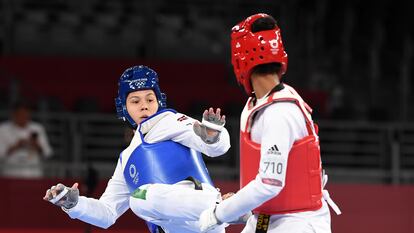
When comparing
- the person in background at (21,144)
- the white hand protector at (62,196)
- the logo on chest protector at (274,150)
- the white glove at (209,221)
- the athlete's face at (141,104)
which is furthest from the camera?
the person in background at (21,144)

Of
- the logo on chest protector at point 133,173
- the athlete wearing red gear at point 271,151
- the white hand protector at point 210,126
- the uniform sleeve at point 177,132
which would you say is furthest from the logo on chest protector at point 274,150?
the logo on chest protector at point 133,173

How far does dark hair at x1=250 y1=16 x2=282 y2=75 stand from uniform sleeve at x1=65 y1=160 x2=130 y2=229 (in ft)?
5.68

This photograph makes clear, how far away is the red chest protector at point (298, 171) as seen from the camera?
4.59 m

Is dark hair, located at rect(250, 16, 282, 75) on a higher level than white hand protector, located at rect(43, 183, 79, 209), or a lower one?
higher

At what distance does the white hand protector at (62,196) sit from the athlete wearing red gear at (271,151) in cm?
127

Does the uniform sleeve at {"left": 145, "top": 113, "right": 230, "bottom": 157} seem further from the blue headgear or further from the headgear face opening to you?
the headgear face opening

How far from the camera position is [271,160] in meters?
4.45

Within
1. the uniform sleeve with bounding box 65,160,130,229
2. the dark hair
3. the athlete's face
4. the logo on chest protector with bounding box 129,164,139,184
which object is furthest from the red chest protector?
the uniform sleeve with bounding box 65,160,130,229

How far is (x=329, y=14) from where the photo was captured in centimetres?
1858

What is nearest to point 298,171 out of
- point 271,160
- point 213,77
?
point 271,160

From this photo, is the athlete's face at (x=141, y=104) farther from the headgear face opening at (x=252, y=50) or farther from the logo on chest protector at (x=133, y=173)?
the headgear face opening at (x=252, y=50)

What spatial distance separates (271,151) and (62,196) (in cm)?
166

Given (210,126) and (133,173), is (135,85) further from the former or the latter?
(210,126)

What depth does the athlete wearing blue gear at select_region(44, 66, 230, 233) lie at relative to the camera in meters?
5.44
